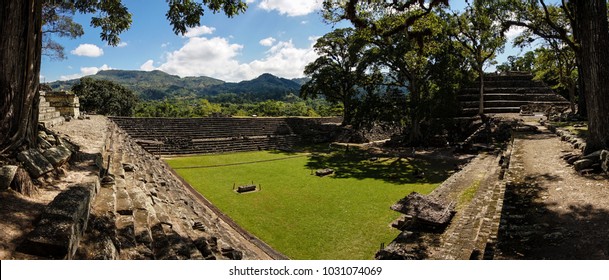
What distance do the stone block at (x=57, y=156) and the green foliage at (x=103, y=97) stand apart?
4427 cm

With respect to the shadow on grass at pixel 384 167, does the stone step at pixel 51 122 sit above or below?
above

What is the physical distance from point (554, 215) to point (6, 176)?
8.35 metres

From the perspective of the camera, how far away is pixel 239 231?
34.7ft

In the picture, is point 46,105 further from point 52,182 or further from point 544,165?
point 544,165

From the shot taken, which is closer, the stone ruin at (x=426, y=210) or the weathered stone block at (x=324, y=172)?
the stone ruin at (x=426, y=210)

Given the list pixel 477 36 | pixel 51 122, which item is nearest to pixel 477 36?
pixel 477 36

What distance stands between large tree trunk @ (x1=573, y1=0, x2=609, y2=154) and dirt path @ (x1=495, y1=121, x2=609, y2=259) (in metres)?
1.17

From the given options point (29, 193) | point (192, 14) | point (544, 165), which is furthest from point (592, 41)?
point (29, 193)

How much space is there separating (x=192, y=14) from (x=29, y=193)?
18.6ft

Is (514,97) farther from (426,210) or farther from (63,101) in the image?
(63,101)

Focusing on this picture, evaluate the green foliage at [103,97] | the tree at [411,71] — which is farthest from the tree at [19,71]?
the green foliage at [103,97]

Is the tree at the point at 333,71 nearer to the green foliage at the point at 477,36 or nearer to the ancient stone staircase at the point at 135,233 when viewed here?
the green foliage at the point at 477,36

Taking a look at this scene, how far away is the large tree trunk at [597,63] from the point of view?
8.23m

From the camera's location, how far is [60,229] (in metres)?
3.29
